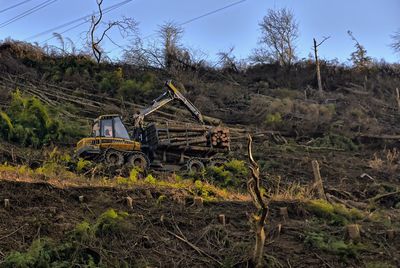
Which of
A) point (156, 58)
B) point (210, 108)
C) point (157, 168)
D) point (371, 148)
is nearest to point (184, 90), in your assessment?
point (210, 108)

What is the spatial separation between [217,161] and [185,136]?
132 centimetres

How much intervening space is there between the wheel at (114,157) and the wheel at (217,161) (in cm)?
287

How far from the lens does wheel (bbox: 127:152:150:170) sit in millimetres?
16969

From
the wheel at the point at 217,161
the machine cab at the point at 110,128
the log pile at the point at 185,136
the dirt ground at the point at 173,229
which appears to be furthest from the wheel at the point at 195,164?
the dirt ground at the point at 173,229

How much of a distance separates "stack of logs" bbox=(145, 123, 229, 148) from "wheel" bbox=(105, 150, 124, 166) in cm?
141

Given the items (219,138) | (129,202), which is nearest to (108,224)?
(129,202)

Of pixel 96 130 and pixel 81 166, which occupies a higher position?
pixel 96 130

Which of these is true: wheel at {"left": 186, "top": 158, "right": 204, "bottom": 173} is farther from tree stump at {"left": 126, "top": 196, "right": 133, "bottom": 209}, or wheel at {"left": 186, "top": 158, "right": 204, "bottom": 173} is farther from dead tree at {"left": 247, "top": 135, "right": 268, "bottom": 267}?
dead tree at {"left": 247, "top": 135, "right": 268, "bottom": 267}

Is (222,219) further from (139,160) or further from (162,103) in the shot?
(162,103)

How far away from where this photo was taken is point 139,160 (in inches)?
682

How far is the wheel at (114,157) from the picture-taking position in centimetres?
1680

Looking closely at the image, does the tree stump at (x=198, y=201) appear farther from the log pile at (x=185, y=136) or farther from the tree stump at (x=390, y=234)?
the log pile at (x=185, y=136)

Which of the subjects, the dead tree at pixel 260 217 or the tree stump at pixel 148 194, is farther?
the tree stump at pixel 148 194

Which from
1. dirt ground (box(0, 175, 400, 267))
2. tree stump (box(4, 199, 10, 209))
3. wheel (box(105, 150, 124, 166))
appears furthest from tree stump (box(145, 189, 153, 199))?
wheel (box(105, 150, 124, 166))
